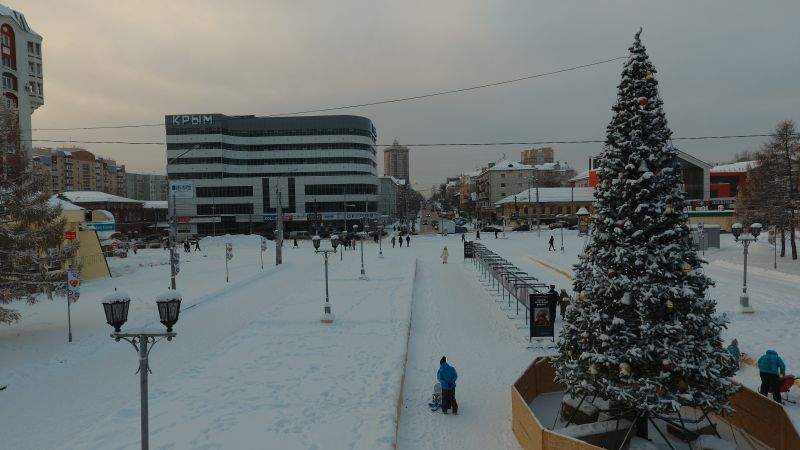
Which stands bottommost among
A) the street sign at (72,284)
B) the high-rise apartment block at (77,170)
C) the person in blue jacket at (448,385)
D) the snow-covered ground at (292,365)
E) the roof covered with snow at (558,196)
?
the snow-covered ground at (292,365)

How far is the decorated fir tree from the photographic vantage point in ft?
52.7

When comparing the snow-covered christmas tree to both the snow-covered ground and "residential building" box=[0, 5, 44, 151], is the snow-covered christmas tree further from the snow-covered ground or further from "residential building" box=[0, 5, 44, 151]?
"residential building" box=[0, 5, 44, 151]

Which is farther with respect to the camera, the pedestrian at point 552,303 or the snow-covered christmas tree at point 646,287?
the pedestrian at point 552,303

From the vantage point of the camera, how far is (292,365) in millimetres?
13039

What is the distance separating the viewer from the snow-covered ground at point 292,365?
30.2 feet

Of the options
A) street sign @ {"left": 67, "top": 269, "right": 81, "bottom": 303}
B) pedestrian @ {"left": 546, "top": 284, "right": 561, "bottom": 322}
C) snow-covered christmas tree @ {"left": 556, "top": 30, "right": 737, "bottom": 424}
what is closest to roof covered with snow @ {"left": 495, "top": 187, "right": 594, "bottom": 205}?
pedestrian @ {"left": 546, "top": 284, "right": 561, "bottom": 322}

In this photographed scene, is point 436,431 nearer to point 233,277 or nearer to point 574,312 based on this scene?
point 574,312

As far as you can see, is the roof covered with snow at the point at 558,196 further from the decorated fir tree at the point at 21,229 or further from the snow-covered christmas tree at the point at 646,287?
the snow-covered christmas tree at the point at 646,287

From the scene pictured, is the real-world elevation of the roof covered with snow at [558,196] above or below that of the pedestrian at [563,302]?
above

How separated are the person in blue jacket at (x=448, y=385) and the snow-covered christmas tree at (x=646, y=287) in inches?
98.1

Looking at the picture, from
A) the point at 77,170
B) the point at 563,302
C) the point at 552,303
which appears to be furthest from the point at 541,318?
the point at 77,170

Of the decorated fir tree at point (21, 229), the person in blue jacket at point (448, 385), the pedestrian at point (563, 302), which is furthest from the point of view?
the pedestrian at point (563, 302)

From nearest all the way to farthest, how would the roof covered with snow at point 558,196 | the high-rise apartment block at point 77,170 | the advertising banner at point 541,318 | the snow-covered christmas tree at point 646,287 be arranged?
the snow-covered christmas tree at point 646,287 < the advertising banner at point 541,318 < the roof covered with snow at point 558,196 < the high-rise apartment block at point 77,170

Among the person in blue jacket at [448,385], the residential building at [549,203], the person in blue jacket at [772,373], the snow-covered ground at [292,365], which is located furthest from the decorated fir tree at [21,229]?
the residential building at [549,203]
